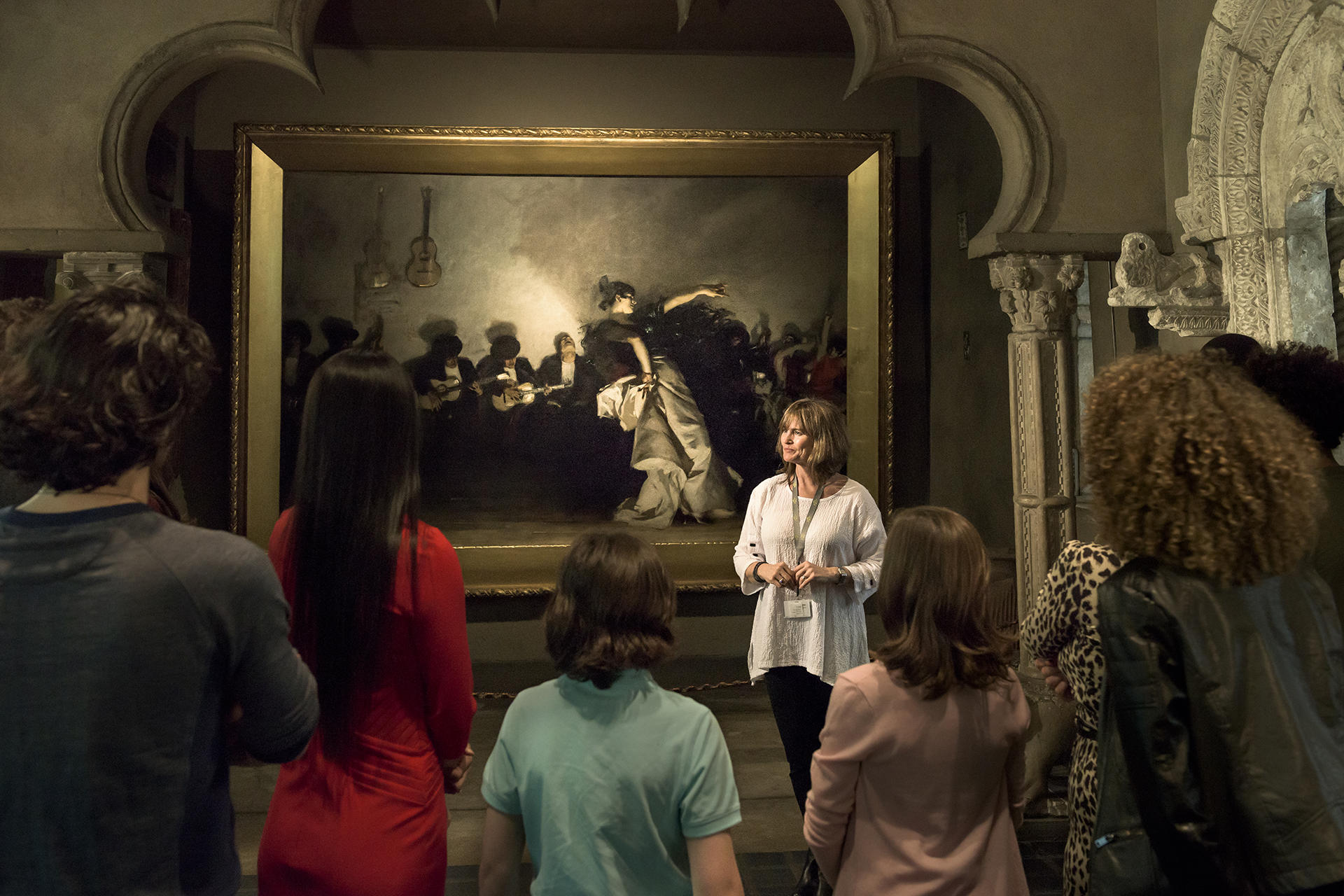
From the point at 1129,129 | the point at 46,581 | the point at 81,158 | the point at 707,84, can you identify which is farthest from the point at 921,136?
the point at 46,581

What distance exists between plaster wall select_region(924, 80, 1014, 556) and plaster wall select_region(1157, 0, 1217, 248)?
1.58m

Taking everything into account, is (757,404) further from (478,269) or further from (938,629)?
(938,629)

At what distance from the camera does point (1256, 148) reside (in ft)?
13.2

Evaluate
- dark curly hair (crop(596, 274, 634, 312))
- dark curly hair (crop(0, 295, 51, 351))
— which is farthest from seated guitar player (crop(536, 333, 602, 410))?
dark curly hair (crop(0, 295, 51, 351))

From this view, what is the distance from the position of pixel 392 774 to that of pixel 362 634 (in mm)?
280

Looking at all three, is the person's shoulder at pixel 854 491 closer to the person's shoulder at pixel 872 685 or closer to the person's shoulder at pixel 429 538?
the person's shoulder at pixel 872 685

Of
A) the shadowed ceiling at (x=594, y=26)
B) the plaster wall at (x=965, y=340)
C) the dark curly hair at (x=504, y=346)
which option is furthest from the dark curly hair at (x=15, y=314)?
the plaster wall at (x=965, y=340)

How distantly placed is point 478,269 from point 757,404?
1920mm

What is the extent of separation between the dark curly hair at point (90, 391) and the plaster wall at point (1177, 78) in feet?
14.2

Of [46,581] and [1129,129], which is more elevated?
[1129,129]

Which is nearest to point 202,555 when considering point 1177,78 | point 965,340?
point 1177,78

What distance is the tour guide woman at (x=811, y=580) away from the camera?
366 centimetres

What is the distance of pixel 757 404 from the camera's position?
6.39 metres

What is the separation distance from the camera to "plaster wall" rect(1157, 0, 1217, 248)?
4445mm
